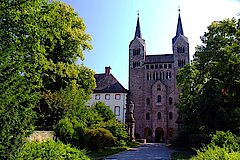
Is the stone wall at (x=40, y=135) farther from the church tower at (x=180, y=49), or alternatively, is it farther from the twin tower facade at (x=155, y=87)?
the church tower at (x=180, y=49)

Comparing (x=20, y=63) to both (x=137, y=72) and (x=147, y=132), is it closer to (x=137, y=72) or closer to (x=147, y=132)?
(x=147, y=132)

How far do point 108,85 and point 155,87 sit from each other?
12.3 metres

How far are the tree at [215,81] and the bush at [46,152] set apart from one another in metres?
12.3

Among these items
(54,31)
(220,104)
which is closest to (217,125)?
(220,104)

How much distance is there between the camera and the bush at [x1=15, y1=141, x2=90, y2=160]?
965 centimetres

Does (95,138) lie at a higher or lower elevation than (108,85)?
lower

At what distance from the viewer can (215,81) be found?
23.6 meters

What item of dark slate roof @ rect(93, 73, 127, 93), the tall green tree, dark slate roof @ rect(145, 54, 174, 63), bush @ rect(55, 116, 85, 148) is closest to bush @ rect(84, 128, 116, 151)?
bush @ rect(55, 116, 85, 148)

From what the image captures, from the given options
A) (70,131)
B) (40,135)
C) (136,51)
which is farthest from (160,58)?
(40,135)

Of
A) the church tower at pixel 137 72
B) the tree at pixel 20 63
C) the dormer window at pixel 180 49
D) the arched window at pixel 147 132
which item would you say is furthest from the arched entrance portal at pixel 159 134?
the tree at pixel 20 63

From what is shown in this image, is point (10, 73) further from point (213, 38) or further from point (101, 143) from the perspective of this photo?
point (213, 38)

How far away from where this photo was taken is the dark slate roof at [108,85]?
2299 inches

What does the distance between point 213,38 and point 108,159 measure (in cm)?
1549

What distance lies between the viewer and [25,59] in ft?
34.0
